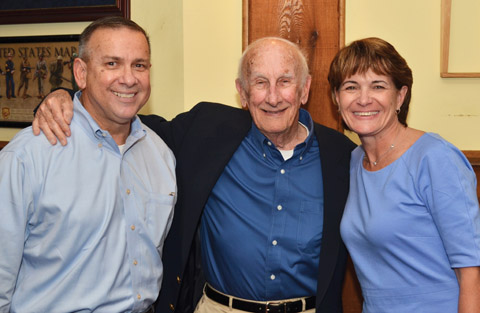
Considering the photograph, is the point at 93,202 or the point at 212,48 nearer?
the point at 93,202

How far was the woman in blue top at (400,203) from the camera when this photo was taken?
1.66 meters

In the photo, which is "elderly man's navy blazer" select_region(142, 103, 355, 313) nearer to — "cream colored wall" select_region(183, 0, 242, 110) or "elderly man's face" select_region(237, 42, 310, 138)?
"elderly man's face" select_region(237, 42, 310, 138)

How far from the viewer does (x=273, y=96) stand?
2178 mm

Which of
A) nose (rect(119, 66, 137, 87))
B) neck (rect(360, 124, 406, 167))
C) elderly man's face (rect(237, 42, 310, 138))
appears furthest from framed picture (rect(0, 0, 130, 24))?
neck (rect(360, 124, 406, 167))

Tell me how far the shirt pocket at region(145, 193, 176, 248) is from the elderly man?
219 mm

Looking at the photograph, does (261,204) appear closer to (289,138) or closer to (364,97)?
(289,138)

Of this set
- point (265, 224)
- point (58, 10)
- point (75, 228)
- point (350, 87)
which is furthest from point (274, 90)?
point (58, 10)

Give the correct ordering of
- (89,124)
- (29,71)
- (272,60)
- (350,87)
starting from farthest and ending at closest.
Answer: (29,71) < (272,60) < (350,87) < (89,124)

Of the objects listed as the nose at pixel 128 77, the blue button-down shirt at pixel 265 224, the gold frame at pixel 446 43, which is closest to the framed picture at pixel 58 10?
the nose at pixel 128 77

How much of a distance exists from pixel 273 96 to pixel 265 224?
1.81ft

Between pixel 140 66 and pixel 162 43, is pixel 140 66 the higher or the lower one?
the lower one

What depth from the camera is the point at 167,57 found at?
9.25 ft

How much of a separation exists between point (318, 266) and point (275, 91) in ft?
2.53

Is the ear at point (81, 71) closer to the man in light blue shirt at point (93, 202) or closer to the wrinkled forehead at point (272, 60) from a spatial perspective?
the man in light blue shirt at point (93, 202)
